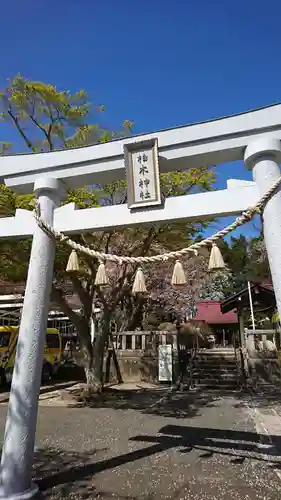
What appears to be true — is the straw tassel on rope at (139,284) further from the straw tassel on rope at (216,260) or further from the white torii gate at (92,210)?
the straw tassel on rope at (216,260)

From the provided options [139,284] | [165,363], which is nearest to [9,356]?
[165,363]

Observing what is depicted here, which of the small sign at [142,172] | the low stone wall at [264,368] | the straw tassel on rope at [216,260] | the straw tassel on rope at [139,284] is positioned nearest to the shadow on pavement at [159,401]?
the low stone wall at [264,368]

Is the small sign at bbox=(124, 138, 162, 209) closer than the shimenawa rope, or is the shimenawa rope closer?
the shimenawa rope

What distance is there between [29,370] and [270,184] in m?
3.51

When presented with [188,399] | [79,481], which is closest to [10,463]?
[79,481]

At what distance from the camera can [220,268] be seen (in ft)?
12.9

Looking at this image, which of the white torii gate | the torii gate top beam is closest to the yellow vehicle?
the white torii gate

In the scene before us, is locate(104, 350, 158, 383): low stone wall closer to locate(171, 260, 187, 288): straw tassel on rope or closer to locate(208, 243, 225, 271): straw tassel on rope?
locate(171, 260, 187, 288): straw tassel on rope

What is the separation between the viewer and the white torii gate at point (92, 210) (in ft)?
12.5

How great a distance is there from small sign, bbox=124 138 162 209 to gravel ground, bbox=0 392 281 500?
342 centimetres

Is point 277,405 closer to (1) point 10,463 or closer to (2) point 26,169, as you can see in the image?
(1) point 10,463

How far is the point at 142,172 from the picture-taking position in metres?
4.40

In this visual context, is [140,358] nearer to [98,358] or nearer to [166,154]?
[98,358]

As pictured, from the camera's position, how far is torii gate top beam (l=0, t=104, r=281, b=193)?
4.06m
